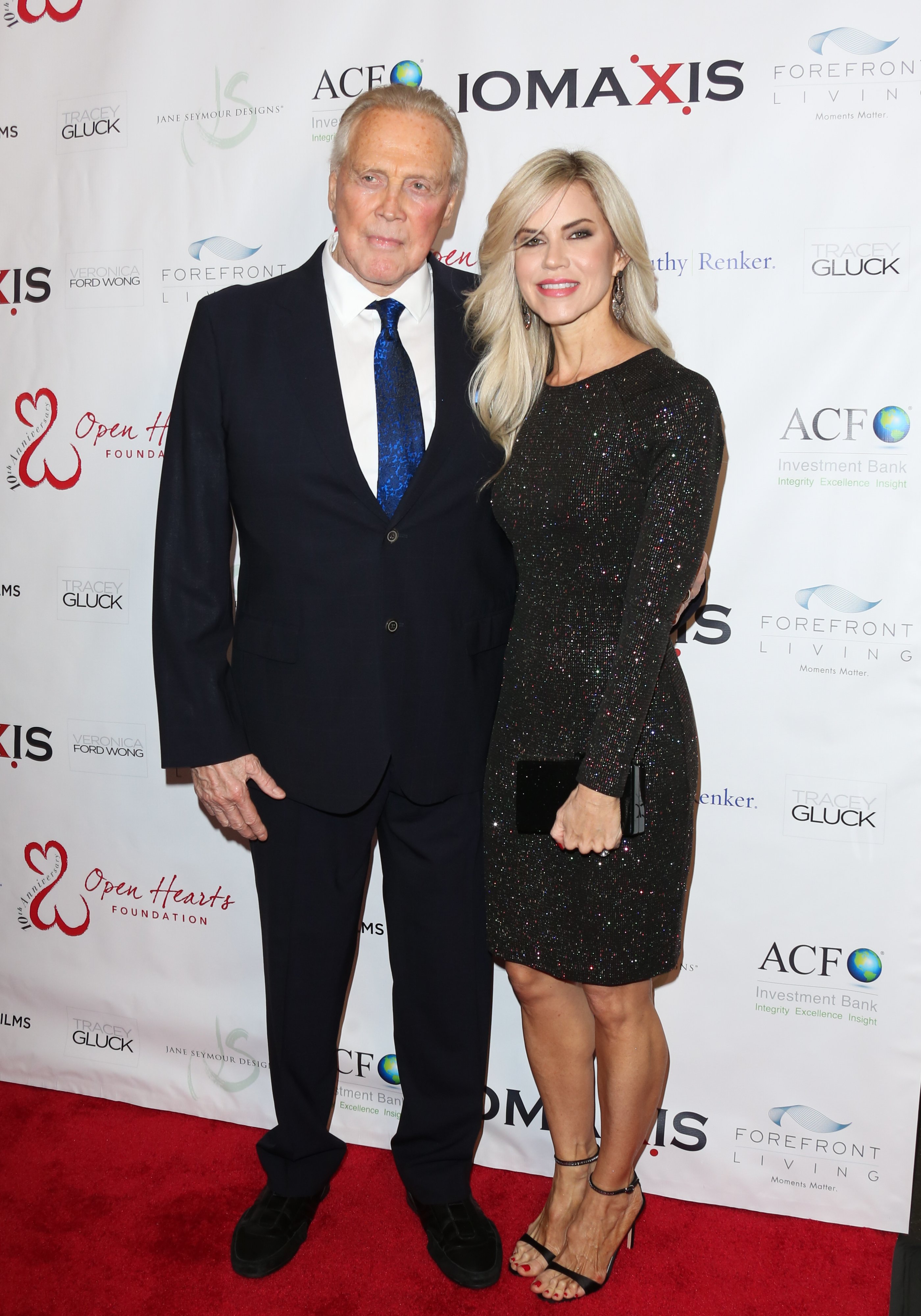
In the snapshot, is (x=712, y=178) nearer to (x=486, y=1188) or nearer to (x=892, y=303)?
(x=892, y=303)

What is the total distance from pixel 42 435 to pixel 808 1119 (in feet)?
8.05

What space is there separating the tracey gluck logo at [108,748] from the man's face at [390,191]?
1.33m

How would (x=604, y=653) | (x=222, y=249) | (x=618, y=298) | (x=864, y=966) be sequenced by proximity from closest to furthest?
Result: (x=604, y=653), (x=618, y=298), (x=864, y=966), (x=222, y=249)

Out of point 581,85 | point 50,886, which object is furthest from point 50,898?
point 581,85

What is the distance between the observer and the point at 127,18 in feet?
7.95

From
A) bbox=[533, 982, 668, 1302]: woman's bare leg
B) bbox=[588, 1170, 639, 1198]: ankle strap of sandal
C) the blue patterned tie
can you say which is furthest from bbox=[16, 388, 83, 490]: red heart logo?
bbox=[588, 1170, 639, 1198]: ankle strap of sandal

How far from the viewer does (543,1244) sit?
7.06ft

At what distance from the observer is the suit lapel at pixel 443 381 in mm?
1907

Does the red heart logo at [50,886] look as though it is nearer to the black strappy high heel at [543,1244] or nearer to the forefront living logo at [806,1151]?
the black strappy high heel at [543,1244]

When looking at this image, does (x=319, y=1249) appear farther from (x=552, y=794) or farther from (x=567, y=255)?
(x=567, y=255)

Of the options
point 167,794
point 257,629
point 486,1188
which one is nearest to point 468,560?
point 257,629

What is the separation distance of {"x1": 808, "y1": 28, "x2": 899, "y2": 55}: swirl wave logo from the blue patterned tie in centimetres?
100

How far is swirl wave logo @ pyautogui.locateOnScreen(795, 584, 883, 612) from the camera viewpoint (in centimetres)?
222

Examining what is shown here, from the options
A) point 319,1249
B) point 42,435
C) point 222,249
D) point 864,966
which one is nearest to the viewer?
point 319,1249
